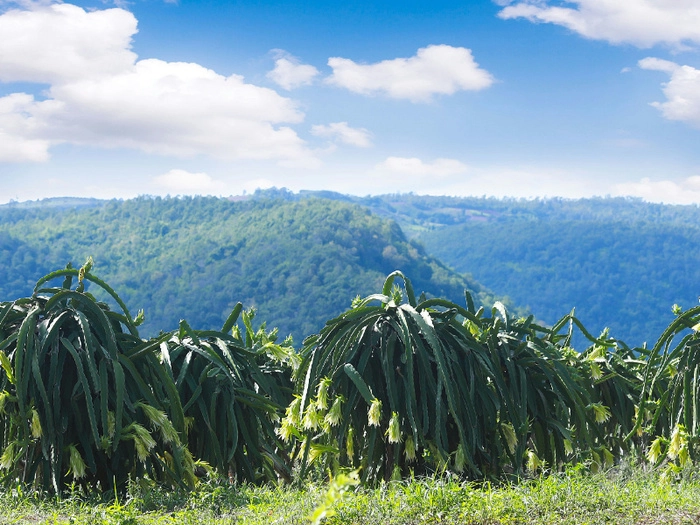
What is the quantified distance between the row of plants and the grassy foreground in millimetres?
390

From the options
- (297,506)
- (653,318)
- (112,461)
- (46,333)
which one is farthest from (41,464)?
(653,318)

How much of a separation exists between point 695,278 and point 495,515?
212714 millimetres

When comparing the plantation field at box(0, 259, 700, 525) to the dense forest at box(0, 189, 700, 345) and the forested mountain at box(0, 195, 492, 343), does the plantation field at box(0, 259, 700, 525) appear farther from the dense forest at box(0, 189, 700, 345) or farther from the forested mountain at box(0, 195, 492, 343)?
the dense forest at box(0, 189, 700, 345)

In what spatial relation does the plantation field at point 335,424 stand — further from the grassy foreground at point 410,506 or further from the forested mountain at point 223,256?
the forested mountain at point 223,256

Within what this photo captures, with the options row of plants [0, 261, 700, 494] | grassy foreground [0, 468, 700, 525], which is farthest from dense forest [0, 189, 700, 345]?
grassy foreground [0, 468, 700, 525]

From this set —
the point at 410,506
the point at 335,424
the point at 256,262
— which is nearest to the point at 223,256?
the point at 256,262

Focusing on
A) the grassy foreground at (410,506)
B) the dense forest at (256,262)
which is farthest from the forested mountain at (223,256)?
the grassy foreground at (410,506)

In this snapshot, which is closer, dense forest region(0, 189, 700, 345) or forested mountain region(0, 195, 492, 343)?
forested mountain region(0, 195, 492, 343)

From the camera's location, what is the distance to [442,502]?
13.1 ft

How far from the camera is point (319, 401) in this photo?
484 cm

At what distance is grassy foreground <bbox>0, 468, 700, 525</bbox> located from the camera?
12.7 ft

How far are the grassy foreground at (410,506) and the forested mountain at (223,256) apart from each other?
97456 millimetres

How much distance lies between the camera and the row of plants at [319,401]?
15.6 feet

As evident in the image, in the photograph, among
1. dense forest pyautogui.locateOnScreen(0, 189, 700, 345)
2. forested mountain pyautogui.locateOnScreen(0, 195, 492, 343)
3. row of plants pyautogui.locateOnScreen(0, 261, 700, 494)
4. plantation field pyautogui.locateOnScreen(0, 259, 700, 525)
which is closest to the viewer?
plantation field pyautogui.locateOnScreen(0, 259, 700, 525)
